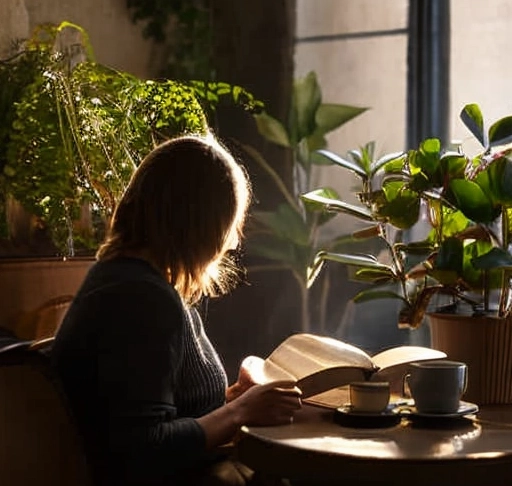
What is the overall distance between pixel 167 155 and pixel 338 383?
1.63 ft

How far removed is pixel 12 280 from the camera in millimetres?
2486

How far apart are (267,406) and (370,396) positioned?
17 cm

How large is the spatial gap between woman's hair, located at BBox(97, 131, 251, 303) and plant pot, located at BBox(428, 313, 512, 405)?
1.65 ft

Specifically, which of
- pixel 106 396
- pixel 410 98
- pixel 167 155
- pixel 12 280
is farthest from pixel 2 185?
pixel 410 98

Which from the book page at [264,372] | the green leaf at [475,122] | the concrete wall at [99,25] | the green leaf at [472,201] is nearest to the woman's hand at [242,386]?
the book page at [264,372]

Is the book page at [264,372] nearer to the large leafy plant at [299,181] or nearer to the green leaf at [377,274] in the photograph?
the green leaf at [377,274]

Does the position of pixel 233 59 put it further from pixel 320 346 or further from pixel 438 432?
pixel 438 432

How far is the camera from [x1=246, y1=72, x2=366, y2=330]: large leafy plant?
3.21m

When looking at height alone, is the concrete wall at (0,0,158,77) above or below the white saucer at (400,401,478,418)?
above

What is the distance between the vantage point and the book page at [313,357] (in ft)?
6.17

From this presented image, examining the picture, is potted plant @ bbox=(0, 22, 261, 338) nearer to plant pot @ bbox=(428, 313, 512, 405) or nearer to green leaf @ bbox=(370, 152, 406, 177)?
green leaf @ bbox=(370, 152, 406, 177)

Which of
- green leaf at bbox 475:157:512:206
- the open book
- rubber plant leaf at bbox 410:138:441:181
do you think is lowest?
the open book

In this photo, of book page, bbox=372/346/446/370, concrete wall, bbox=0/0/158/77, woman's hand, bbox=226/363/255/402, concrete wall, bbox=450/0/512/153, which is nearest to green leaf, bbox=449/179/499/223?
book page, bbox=372/346/446/370

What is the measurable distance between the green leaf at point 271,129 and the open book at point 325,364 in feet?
3.91
